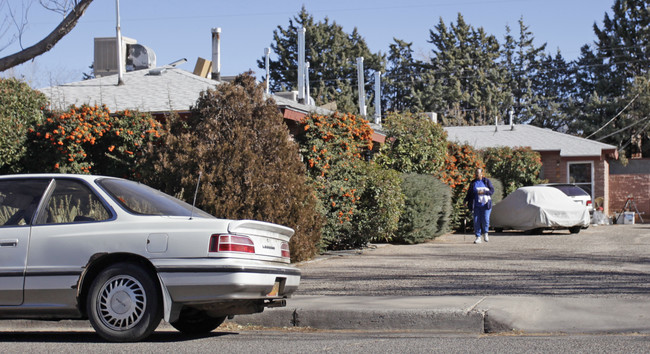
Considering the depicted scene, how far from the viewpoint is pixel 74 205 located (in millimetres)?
7594

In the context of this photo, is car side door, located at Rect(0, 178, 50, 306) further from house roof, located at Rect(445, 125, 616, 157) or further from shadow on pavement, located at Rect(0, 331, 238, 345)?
house roof, located at Rect(445, 125, 616, 157)

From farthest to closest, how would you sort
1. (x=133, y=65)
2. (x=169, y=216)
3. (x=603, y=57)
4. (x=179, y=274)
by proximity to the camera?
1. (x=603, y=57)
2. (x=133, y=65)
3. (x=169, y=216)
4. (x=179, y=274)

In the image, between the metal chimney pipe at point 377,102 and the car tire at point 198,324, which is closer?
the car tire at point 198,324

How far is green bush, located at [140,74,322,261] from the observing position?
1220 cm

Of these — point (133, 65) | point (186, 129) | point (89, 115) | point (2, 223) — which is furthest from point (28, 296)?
point (133, 65)

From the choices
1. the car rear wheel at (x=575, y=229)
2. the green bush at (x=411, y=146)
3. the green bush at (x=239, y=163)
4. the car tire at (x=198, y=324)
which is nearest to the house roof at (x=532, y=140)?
the car rear wheel at (x=575, y=229)

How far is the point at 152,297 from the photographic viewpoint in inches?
265

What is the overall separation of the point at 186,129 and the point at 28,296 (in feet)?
21.2

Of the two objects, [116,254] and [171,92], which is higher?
[171,92]

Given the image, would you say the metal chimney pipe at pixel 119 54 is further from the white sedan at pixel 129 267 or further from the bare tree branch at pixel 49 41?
the white sedan at pixel 129 267

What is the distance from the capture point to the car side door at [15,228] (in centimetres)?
694

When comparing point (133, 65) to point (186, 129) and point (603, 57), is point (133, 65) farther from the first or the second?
point (603, 57)

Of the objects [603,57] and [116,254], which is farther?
[603,57]

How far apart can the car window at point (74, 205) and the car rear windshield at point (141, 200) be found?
0.17 metres
